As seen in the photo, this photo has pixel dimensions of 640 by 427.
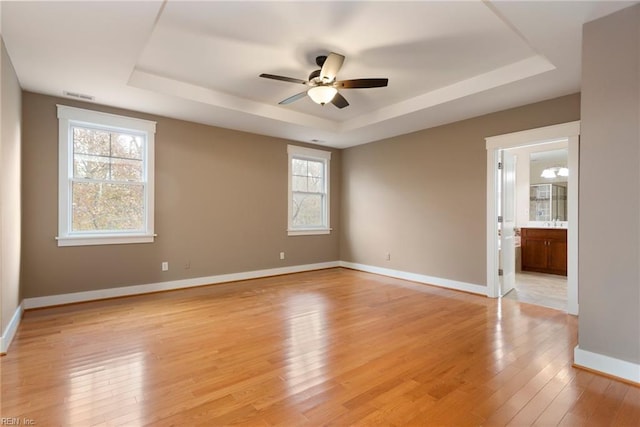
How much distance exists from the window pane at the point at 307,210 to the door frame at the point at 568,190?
128 inches

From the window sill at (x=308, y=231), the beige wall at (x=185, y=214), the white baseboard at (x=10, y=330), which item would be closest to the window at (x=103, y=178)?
the beige wall at (x=185, y=214)

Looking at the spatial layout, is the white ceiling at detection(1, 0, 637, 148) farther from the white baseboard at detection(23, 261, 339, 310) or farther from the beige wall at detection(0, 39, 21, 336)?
the white baseboard at detection(23, 261, 339, 310)

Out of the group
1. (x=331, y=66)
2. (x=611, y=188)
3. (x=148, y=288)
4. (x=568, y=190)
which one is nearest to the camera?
(x=611, y=188)

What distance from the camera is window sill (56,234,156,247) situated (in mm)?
3945

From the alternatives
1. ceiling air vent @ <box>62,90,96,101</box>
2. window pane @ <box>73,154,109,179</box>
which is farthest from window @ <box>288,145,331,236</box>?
ceiling air vent @ <box>62,90,96,101</box>

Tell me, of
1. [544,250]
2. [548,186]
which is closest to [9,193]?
[544,250]

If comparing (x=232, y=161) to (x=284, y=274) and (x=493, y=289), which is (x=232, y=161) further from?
(x=493, y=289)

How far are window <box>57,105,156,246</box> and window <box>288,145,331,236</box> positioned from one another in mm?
2485

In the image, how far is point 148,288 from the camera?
14.9ft

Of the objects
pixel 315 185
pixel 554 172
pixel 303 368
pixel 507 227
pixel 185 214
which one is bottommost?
pixel 303 368

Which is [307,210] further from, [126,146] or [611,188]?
[611,188]

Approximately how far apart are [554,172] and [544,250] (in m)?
1.83

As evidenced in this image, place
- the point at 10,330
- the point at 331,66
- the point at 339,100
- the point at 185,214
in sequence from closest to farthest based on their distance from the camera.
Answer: the point at 10,330 → the point at 331,66 → the point at 339,100 → the point at 185,214

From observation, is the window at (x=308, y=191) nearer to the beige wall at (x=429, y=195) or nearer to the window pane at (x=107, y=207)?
the beige wall at (x=429, y=195)
